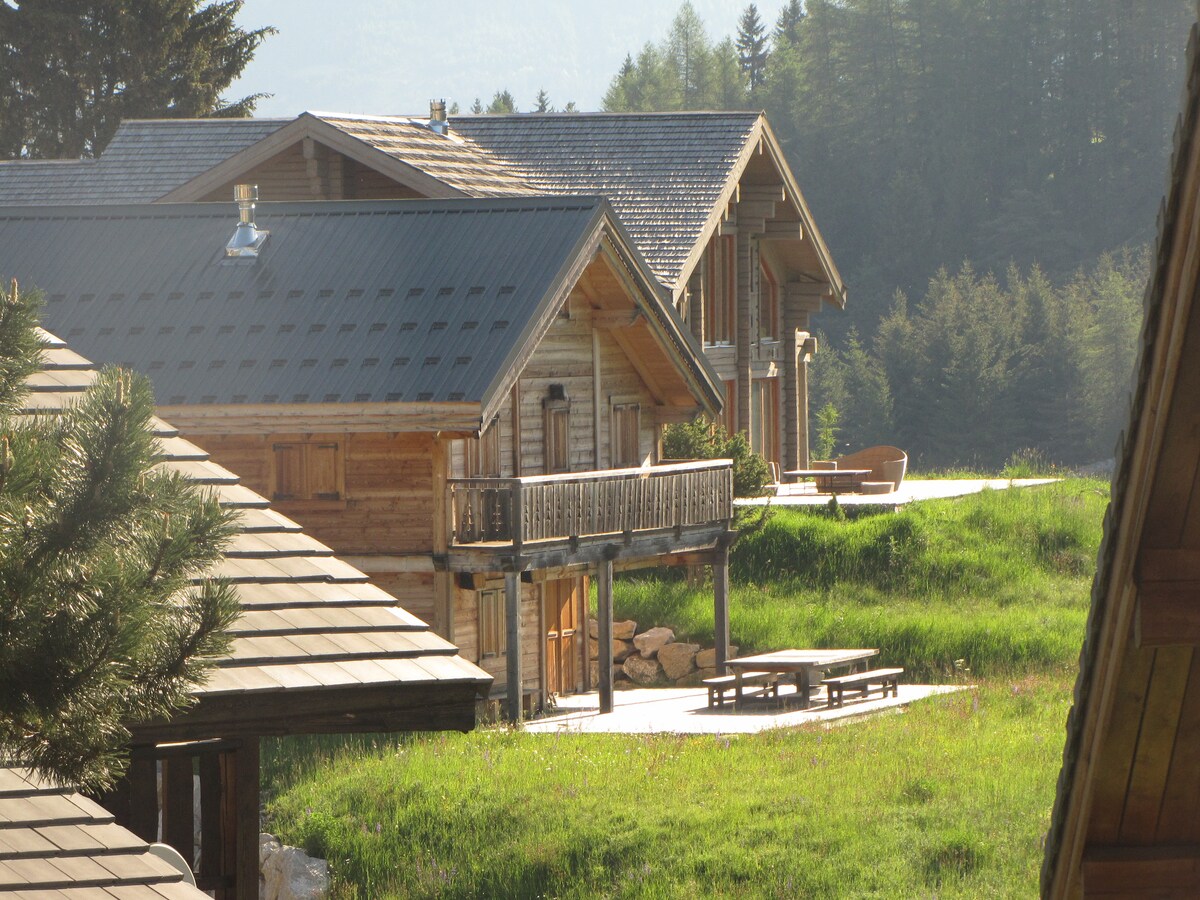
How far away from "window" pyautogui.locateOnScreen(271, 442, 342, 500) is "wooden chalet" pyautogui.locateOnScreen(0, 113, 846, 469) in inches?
255

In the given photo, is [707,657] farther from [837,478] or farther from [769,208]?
[769,208]

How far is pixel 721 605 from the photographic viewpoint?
91.0ft

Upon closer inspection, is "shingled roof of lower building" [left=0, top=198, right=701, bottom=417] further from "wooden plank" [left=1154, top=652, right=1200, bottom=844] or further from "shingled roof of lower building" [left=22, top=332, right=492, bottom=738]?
"wooden plank" [left=1154, top=652, right=1200, bottom=844]

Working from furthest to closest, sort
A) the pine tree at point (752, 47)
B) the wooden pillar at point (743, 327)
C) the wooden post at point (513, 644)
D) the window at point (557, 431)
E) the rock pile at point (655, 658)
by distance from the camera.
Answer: the pine tree at point (752, 47) → the wooden pillar at point (743, 327) → the rock pile at point (655, 658) → the window at point (557, 431) → the wooden post at point (513, 644)

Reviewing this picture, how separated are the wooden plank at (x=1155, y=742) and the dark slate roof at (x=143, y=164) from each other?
31.7m

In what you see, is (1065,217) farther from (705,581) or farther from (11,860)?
(11,860)

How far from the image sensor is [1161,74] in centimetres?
9725

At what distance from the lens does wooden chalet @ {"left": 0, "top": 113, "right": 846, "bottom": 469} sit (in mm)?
31625

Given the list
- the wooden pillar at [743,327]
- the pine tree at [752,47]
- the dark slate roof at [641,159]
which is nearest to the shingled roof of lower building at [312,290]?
the dark slate roof at [641,159]

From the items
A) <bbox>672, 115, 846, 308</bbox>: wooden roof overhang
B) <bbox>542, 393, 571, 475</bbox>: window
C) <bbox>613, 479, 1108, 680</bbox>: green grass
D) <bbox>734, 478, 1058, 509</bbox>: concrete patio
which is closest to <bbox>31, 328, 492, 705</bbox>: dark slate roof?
<bbox>542, 393, 571, 475</bbox>: window

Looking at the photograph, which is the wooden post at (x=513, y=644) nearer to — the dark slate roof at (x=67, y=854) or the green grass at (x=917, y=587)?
the green grass at (x=917, y=587)

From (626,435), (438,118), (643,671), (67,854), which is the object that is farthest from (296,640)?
(438,118)

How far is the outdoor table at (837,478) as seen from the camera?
3647 cm

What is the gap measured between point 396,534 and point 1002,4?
3349 inches
